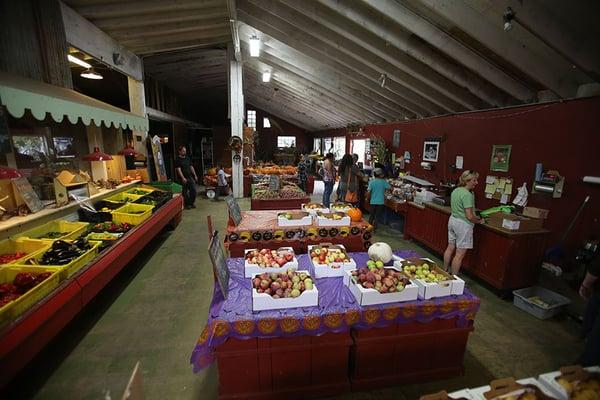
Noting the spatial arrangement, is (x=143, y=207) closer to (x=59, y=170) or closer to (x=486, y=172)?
(x=59, y=170)

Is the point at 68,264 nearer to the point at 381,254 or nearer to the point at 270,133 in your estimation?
the point at 381,254

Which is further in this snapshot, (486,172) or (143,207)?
(143,207)

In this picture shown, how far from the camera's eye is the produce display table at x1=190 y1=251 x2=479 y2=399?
2334 millimetres

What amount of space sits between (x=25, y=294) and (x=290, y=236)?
112 inches

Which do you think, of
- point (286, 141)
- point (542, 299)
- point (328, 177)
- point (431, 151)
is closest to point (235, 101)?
point (328, 177)

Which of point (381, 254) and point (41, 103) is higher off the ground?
point (41, 103)

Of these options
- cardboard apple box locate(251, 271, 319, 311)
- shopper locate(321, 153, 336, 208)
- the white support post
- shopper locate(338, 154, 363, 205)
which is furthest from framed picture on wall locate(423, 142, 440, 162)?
the white support post

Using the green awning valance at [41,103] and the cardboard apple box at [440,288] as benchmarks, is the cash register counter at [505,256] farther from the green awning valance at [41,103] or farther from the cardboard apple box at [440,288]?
the green awning valance at [41,103]

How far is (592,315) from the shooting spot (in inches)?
115

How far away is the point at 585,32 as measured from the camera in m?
3.19

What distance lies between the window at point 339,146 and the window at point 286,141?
18.9 ft

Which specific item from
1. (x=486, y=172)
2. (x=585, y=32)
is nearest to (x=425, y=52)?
(x=585, y=32)

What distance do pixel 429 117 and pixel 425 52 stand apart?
97.9 inches

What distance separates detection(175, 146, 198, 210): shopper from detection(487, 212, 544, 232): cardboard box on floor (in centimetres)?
790
